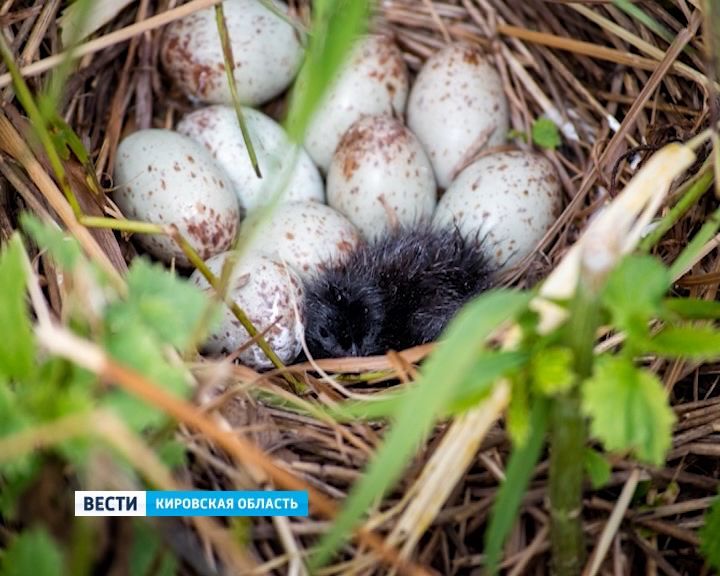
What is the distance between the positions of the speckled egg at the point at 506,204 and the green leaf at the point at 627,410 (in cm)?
93

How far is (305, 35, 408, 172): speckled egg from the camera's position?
1925mm

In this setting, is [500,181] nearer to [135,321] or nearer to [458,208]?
[458,208]

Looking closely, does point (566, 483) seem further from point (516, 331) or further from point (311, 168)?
point (311, 168)

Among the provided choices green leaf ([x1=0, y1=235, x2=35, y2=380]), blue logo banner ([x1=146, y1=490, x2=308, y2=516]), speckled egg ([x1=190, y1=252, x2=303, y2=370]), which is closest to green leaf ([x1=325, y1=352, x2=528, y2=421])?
blue logo banner ([x1=146, y1=490, x2=308, y2=516])

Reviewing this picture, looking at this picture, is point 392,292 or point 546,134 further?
point 546,134

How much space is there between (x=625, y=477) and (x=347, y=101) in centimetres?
111

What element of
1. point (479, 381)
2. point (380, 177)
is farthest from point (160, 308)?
point (380, 177)

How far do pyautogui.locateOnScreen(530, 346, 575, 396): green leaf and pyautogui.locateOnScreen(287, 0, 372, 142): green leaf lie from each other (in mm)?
310

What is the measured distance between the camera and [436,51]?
208 cm

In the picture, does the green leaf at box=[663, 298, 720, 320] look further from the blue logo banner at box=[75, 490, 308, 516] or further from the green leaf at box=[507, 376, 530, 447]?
the blue logo banner at box=[75, 490, 308, 516]

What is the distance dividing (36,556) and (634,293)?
23.4 inches

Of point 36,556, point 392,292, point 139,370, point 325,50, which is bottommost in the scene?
point 392,292

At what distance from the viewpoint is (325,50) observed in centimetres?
81

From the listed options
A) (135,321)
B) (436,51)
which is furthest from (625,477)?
(436,51)
